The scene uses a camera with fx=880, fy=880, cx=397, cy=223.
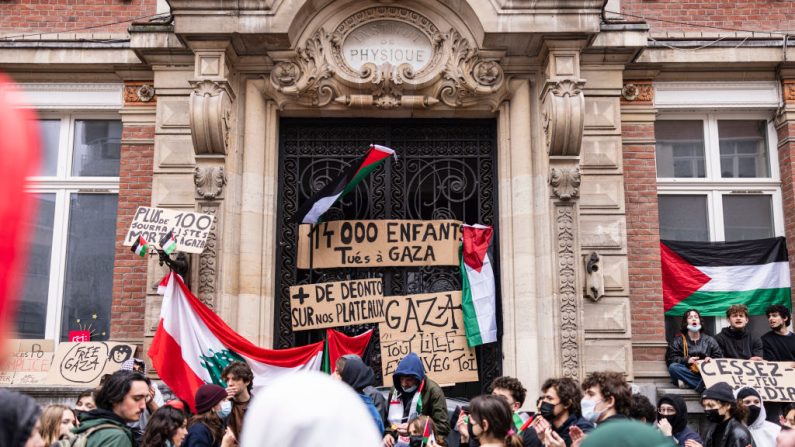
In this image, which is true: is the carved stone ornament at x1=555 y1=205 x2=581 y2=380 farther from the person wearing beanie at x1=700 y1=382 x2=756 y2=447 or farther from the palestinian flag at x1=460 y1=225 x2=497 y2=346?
the person wearing beanie at x1=700 y1=382 x2=756 y2=447

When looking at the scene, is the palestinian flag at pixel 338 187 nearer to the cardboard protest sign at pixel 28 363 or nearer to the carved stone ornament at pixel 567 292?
the carved stone ornament at pixel 567 292

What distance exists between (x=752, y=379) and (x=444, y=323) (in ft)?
11.5

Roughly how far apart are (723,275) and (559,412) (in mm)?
5799

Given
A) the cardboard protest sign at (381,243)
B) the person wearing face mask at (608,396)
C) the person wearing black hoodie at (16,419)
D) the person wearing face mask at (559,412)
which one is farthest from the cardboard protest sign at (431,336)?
the person wearing black hoodie at (16,419)

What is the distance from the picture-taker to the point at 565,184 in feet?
33.8

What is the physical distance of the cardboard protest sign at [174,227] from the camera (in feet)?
32.4

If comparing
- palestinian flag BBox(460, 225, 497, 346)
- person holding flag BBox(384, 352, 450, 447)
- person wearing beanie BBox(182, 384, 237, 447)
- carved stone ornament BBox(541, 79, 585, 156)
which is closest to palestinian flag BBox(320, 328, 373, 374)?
palestinian flag BBox(460, 225, 497, 346)

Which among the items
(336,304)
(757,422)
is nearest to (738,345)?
(757,422)

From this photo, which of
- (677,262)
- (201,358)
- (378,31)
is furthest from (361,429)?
(677,262)

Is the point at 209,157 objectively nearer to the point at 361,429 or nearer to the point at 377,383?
the point at 377,383

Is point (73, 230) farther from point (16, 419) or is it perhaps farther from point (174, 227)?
point (16, 419)

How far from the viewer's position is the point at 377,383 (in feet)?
35.0

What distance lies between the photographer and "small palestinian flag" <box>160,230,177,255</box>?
9.75m

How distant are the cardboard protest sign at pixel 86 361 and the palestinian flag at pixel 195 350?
827mm
